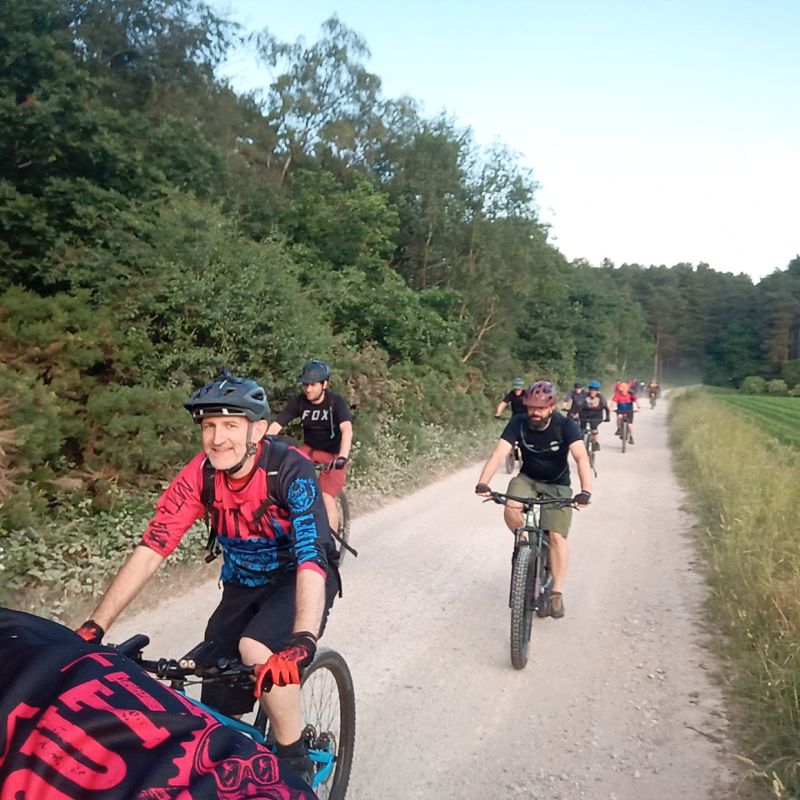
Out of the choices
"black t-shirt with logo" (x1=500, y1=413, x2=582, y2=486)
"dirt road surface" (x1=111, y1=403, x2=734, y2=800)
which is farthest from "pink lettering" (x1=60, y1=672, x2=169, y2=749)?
"black t-shirt with logo" (x1=500, y1=413, x2=582, y2=486)

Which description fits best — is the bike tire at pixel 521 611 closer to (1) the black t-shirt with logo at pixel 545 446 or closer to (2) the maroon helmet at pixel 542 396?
(1) the black t-shirt with logo at pixel 545 446

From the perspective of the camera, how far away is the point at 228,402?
9.45ft

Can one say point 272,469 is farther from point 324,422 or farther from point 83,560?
point 324,422

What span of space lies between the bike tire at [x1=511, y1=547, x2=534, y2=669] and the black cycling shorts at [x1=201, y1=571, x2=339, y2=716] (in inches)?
89.4

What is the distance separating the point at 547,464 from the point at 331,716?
135 inches

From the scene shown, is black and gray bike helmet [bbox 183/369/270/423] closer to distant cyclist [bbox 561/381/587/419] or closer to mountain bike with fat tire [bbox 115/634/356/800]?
mountain bike with fat tire [bbox 115/634/356/800]

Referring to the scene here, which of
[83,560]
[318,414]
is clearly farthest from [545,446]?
[83,560]

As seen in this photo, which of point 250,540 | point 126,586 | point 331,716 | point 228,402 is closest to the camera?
point 126,586

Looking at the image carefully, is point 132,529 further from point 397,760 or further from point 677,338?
point 677,338

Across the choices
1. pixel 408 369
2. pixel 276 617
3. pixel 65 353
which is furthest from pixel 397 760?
pixel 408 369

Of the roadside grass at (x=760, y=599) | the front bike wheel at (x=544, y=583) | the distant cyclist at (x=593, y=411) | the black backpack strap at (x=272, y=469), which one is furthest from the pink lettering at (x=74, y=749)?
the distant cyclist at (x=593, y=411)

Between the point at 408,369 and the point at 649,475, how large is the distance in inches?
269

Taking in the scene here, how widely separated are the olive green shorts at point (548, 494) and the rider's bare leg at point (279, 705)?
3.64 m

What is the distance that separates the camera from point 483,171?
24484 mm
